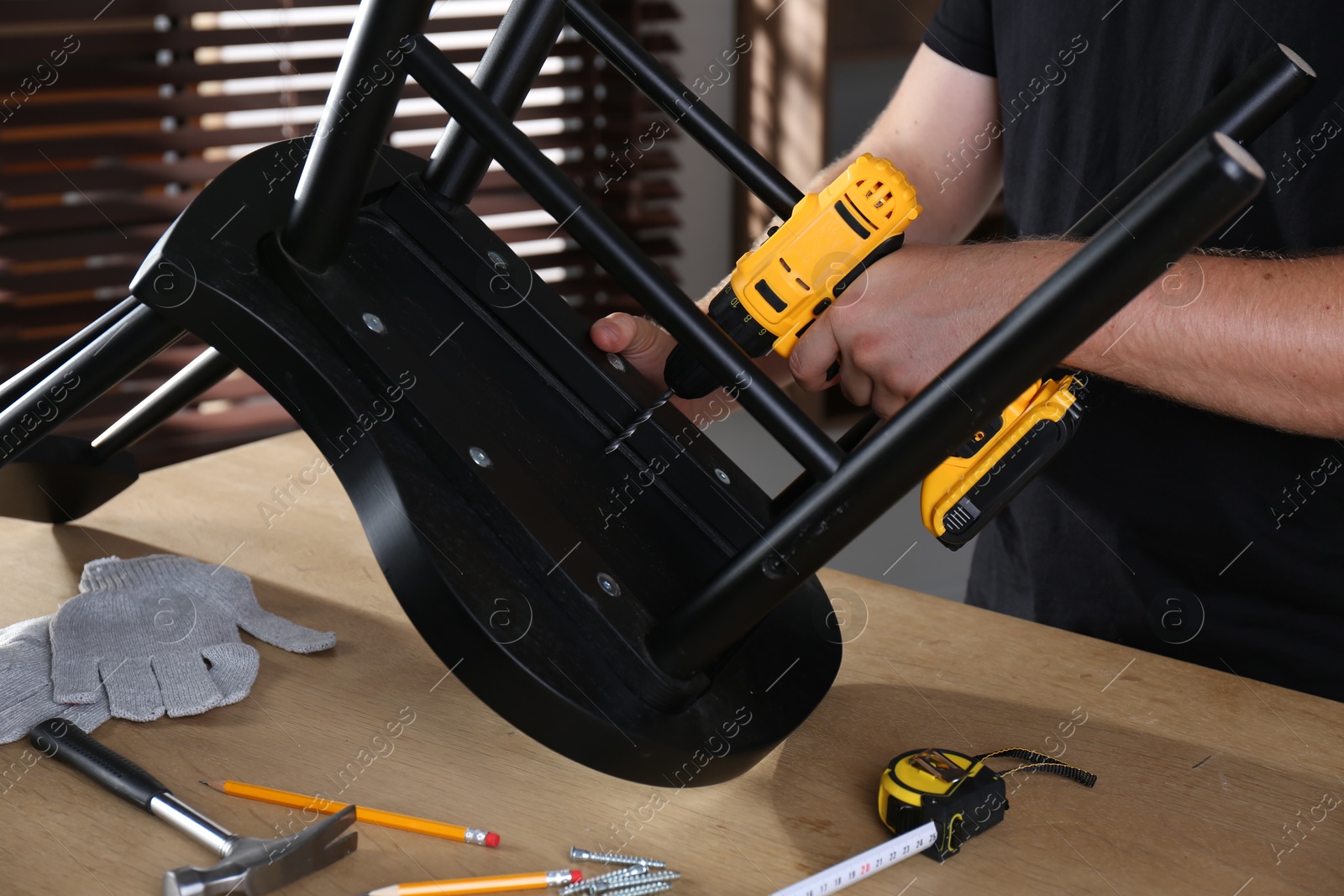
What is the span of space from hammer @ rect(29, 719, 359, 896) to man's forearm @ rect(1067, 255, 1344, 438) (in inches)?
19.4

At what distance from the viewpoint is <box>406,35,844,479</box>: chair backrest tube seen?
0.53 m

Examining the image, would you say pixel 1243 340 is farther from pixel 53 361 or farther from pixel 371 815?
pixel 53 361

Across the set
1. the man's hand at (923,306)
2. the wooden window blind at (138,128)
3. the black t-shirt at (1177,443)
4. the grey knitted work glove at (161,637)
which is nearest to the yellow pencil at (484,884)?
the grey knitted work glove at (161,637)

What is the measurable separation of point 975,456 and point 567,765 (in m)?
0.28

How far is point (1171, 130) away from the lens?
932 millimetres

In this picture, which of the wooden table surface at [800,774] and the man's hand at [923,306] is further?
→ the man's hand at [923,306]

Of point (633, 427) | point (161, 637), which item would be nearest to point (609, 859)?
point (633, 427)

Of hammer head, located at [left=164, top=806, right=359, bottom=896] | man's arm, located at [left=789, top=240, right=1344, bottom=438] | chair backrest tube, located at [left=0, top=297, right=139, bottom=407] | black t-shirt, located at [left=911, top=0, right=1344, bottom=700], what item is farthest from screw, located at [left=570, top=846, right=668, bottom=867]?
black t-shirt, located at [left=911, top=0, right=1344, bottom=700]

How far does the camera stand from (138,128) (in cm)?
204

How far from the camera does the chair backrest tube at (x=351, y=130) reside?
1.77 feet

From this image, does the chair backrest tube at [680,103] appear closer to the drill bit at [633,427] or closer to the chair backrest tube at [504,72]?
the chair backrest tube at [504,72]

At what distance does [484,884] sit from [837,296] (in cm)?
36

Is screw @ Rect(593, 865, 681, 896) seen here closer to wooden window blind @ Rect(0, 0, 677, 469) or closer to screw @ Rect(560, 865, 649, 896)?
screw @ Rect(560, 865, 649, 896)

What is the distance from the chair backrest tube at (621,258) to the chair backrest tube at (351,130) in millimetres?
15
